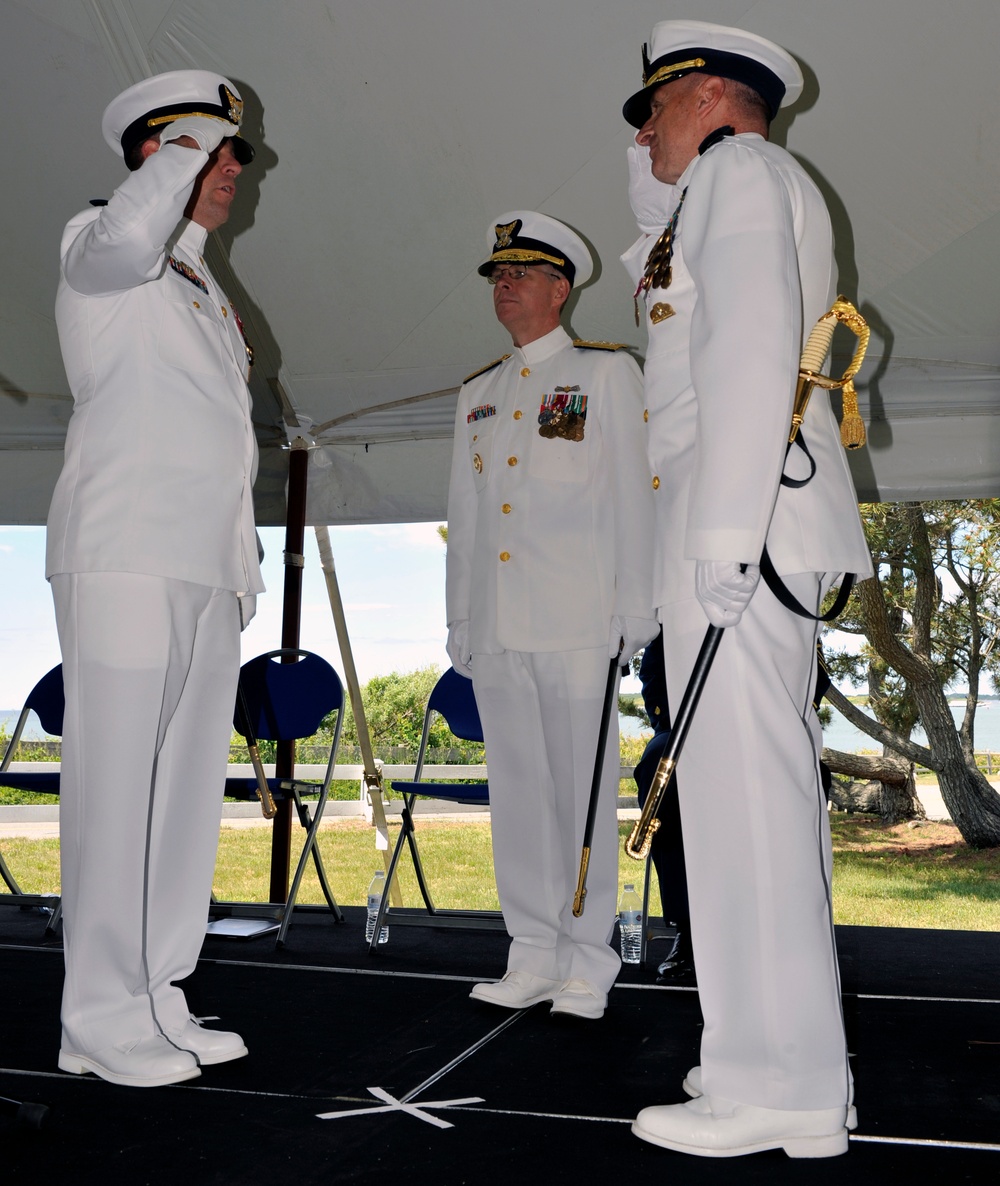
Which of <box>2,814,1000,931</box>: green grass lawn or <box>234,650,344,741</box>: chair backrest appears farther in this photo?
<box>2,814,1000,931</box>: green grass lawn

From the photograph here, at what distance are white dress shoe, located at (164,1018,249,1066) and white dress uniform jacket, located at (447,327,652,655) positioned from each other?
110 centimetres

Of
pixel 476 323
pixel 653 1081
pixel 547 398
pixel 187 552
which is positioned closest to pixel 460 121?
pixel 476 323

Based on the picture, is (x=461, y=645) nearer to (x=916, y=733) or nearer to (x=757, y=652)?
(x=757, y=652)

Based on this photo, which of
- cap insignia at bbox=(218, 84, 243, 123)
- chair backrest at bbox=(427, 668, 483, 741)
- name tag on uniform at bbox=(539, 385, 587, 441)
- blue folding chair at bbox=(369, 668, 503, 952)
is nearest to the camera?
cap insignia at bbox=(218, 84, 243, 123)

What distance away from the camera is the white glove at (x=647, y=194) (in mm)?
2168

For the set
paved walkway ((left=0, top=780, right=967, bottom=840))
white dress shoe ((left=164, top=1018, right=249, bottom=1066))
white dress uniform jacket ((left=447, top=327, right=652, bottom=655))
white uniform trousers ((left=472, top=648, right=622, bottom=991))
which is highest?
white dress uniform jacket ((left=447, top=327, right=652, bottom=655))

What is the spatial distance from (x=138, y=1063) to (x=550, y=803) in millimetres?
1170

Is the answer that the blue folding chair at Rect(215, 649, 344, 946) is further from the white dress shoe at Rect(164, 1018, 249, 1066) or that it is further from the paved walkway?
the paved walkway

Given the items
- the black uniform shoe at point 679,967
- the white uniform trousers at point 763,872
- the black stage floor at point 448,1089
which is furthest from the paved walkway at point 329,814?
the white uniform trousers at point 763,872

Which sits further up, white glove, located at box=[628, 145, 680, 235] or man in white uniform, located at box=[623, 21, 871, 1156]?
white glove, located at box=[628, 145, 680, 235]

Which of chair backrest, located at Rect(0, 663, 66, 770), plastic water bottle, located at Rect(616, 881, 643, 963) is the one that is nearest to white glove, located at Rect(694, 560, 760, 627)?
plastic water bottle, located at Rect(616, 881, 643, 963)

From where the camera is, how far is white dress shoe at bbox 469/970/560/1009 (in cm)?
265

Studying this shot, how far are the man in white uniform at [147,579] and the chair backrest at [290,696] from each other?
186 cm

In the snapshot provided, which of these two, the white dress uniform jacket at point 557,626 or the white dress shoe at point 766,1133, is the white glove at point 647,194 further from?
the white dress shoe at point 766,1133
